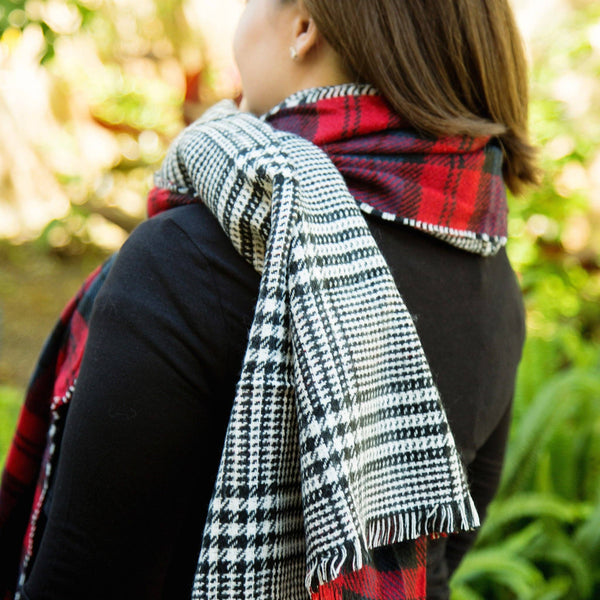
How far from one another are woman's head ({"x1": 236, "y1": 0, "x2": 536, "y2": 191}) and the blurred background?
932 mm

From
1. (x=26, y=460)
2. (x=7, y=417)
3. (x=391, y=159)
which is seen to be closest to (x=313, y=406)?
(x=391, y=159)

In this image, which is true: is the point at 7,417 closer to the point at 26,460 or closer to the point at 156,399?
the point at 26,460

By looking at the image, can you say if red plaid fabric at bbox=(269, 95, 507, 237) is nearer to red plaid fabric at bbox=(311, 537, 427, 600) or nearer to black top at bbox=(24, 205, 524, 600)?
black top at bbox=(24, 205, 524, 600)

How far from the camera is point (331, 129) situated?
3.40 ft

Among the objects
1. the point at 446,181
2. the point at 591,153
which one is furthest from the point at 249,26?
the point at 591,153

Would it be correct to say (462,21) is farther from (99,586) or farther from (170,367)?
(99,586)

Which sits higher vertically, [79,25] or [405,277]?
[79,25]

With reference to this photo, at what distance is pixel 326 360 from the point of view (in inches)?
34.5

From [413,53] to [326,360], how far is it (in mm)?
515

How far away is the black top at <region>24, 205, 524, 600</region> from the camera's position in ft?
2.95

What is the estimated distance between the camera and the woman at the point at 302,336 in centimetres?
89

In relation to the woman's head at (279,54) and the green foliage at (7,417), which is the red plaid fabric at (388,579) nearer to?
the woman's head at (279,54)

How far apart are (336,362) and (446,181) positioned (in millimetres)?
378

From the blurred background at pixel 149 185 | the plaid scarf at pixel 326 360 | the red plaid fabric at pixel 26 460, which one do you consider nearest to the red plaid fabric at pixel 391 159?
the plaid scarf at pixel 326 360
